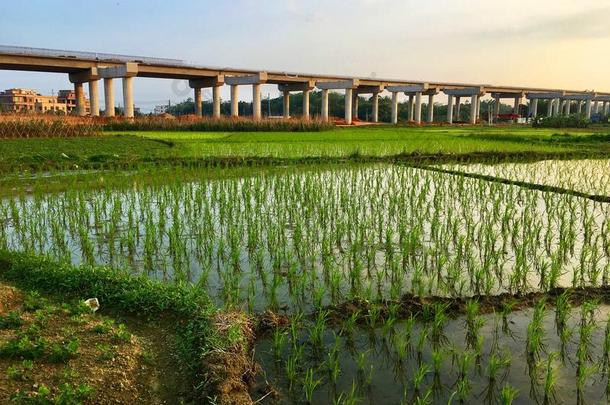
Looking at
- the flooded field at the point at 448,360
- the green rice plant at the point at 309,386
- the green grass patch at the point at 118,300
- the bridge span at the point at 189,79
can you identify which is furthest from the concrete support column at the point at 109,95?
the green rice plant at the point at 309,386

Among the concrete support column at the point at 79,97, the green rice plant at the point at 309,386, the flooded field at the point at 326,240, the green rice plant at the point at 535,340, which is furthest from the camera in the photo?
the concrete support column at the point at 79,97

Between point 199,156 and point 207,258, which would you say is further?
point 199,156

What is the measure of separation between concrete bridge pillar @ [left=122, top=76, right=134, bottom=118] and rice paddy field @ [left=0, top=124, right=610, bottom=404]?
27.9m

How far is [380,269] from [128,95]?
3570 centimetres

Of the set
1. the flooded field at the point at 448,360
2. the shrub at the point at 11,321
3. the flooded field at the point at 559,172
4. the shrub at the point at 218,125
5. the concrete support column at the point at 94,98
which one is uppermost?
the concrete support column at the point at 94,98

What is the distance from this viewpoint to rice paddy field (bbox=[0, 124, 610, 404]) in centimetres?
321

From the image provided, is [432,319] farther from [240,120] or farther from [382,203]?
[240,120]

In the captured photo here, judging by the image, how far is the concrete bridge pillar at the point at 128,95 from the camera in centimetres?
3672

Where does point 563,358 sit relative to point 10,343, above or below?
below

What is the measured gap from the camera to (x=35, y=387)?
2762mm

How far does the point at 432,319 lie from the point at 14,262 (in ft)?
13.0

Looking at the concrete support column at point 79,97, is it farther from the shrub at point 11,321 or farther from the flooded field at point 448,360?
the flooded field at point 448,360

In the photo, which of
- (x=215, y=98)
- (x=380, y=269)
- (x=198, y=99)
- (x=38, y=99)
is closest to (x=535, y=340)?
(x=380, y=269)

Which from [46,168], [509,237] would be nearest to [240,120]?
[46,168]
